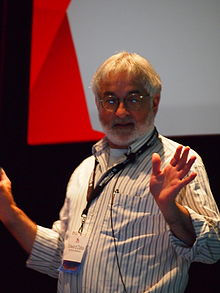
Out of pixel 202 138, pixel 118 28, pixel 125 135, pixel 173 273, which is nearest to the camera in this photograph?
pixel 173 273

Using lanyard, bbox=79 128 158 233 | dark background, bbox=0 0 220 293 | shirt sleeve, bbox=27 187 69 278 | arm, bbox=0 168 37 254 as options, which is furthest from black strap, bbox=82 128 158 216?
dark background, bbox=0 0 220 293

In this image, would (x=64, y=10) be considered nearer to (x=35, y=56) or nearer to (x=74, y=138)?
(x=35, y=56)

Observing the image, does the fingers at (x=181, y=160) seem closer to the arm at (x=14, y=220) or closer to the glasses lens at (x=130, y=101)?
the glasses lens at (x=130, y=101)

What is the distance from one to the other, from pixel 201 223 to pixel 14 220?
2.97ft

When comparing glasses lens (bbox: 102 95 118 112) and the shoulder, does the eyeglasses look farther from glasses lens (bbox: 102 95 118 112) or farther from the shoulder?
the shoulder

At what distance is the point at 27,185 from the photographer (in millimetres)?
3117

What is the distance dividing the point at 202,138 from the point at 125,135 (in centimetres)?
66

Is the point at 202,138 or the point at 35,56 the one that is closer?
the point at 202,138

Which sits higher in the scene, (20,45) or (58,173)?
(20,45)

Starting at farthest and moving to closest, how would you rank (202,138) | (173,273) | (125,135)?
(202,138) < (125,135) < (173,273)

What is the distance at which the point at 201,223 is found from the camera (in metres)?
1.76

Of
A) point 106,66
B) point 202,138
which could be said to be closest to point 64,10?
point 106,66

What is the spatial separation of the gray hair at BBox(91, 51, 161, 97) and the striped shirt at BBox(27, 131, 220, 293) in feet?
0.95

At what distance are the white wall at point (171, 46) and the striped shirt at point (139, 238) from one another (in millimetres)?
607
